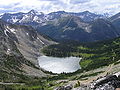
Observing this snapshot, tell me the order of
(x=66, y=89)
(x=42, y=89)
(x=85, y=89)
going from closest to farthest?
(x=85, y=89), (x=66, y=89), (x=42, y=89)

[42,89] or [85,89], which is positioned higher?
[42,89]

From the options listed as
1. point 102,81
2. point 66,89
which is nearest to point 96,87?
point 102,81

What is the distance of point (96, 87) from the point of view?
3152 inches

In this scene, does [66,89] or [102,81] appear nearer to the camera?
[102,81]

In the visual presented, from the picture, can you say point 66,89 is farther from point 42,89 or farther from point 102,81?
point 42,89

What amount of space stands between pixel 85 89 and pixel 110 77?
9.16 meters

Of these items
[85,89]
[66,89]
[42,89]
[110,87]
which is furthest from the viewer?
[42,89]

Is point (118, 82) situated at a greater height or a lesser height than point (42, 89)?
lesser

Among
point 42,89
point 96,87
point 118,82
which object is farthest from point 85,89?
point 42,89

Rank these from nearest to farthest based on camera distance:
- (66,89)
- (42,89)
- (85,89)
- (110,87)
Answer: (110,87), (85,89), (66,89), (42,89)

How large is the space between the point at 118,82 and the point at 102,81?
4.77 m

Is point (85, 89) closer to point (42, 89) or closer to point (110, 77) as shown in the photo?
point (110, 77)

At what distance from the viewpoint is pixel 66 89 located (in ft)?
328

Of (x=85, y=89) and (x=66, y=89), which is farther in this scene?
(x=66, y=89)
